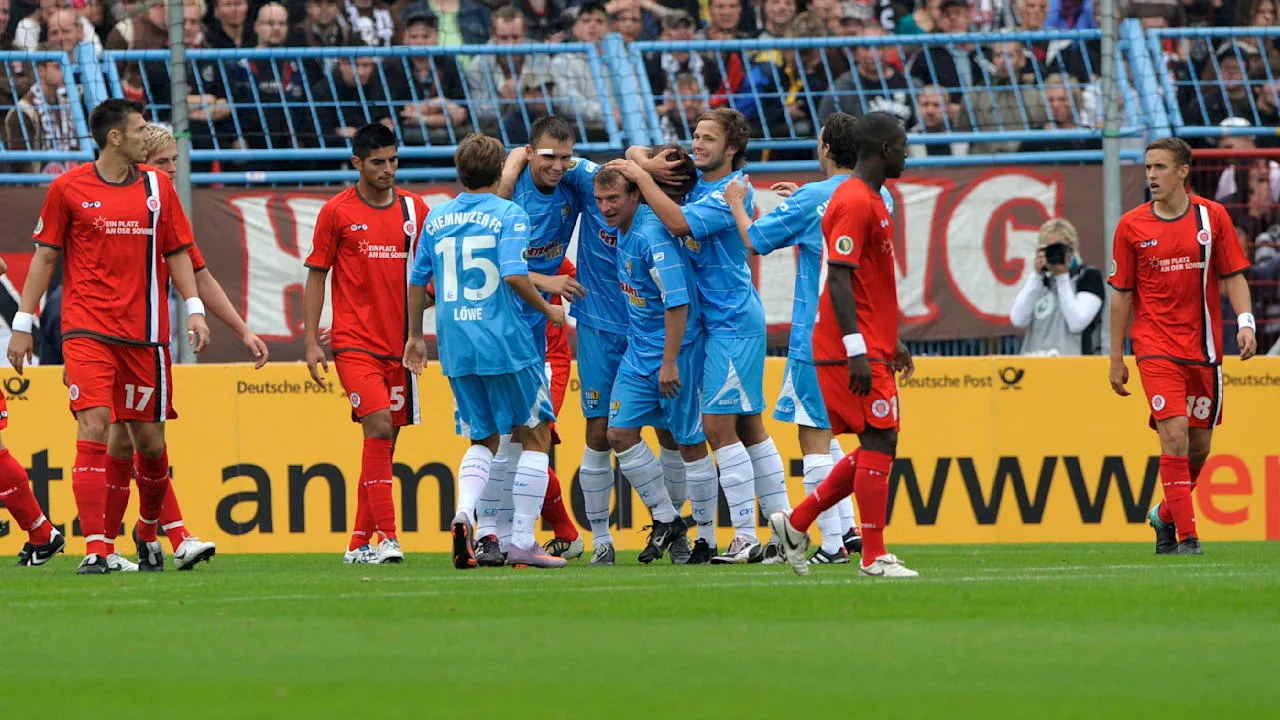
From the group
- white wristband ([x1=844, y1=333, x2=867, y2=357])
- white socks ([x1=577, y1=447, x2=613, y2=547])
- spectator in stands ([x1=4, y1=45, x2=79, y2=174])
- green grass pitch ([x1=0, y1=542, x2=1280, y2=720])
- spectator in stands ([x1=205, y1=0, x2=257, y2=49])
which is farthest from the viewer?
spectator in stands ([x1=205, y1=0, x2=257, y2=49])

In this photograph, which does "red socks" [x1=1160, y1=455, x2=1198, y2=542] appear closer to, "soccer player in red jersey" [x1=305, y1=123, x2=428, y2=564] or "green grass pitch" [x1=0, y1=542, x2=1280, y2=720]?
"green grass pitch" [x1=0, y1=542, x2=1280, y2=720]

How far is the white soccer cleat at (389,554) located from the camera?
10.7 meters

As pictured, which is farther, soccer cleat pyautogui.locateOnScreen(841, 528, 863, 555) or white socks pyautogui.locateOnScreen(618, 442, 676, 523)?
soccer cleat pyautogui.locateOnScreen(841, 528, 863, 555)

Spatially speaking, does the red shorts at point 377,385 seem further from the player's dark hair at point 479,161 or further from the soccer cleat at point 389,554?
the player's dark hair at point 479,161

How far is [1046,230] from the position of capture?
14445 mm

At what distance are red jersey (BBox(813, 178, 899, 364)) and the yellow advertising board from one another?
192 inches

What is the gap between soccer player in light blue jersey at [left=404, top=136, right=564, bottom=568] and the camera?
9.73 m

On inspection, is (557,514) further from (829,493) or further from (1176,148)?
(1176,148)

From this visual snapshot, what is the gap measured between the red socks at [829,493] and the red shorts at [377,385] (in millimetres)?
2938

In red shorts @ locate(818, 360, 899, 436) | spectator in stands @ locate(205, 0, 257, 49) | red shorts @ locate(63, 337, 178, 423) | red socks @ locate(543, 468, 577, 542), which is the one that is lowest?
red socks @ locate(543, 468, 577, 542)

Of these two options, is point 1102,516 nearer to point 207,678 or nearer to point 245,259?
point 245,259

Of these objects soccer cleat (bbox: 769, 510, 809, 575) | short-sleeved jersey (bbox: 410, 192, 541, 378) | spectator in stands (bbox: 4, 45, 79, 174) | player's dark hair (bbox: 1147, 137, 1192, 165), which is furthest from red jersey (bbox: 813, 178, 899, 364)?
spectator in stands (bbox: 4, 45, 79, 174)

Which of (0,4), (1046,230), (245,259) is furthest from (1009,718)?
(0,4)

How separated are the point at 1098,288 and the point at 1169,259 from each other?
3741 mm
